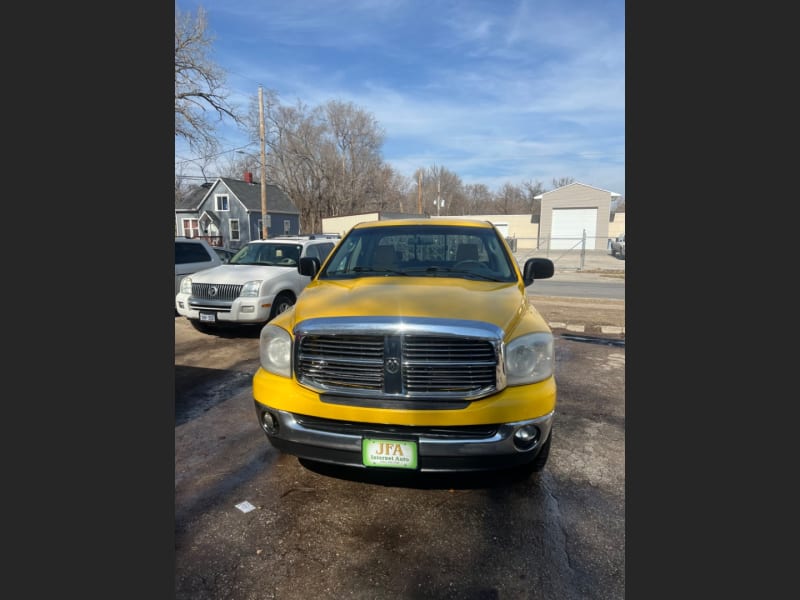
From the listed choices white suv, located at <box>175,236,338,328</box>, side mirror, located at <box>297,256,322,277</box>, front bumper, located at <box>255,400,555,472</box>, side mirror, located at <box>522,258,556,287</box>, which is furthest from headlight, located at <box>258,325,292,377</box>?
white suv, located at <box>175,236,338,328</box>

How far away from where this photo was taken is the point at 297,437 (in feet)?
9.26

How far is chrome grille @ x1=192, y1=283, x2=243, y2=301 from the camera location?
25.8ft

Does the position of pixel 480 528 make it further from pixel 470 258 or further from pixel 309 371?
pixel 470 258

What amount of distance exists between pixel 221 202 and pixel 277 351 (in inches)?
1613

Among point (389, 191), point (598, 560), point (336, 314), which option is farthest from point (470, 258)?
point (389, 191)

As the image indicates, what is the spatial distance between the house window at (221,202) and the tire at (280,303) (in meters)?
34.8

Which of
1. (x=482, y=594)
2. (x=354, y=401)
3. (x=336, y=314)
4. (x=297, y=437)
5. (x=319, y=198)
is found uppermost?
(x=319, y=198)

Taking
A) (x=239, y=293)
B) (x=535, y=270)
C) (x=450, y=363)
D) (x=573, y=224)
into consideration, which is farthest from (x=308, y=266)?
(x=573, y=224)

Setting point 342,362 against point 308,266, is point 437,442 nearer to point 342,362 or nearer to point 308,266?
point 342,362

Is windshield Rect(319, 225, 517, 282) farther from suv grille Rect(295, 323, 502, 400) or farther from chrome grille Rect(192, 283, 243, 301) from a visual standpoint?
chrome grille Rect(192, 283, 243, 301)

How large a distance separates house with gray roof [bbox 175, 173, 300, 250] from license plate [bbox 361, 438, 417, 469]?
1455 inches

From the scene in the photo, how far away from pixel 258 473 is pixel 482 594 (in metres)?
1.93

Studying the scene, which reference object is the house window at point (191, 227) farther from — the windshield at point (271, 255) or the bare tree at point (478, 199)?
the bare tree at point (478, 199)

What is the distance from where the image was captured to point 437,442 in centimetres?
263
